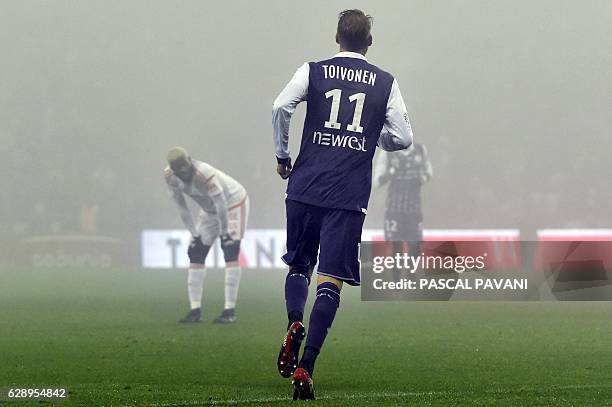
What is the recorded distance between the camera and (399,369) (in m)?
7.89

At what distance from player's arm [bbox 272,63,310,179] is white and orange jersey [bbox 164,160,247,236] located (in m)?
7.08

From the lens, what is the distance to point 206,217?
526 inches

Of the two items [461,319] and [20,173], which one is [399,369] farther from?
[20,173]

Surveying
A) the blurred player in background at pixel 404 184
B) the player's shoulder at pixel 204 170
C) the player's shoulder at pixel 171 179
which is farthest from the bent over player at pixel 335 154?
the blurred player in background at pixel 404 184

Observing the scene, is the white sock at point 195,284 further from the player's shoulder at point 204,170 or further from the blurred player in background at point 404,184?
the blurred player in background at point 404,184

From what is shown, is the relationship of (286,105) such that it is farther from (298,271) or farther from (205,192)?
(205,192)

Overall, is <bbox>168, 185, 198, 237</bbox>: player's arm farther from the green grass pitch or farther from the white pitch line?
the white pitch line

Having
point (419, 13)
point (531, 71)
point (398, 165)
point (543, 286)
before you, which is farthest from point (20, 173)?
point (543, 286)

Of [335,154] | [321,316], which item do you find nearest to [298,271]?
[321,316]

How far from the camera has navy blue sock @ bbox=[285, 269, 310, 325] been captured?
5.71m

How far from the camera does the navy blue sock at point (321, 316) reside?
18.1 ft

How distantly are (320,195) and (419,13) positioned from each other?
36.2m

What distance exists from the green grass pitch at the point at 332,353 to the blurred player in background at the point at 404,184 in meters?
2.01

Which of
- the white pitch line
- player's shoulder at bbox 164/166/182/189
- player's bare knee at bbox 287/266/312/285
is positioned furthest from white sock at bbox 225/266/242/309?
player's bare knee at bbox 287/266/312/285
